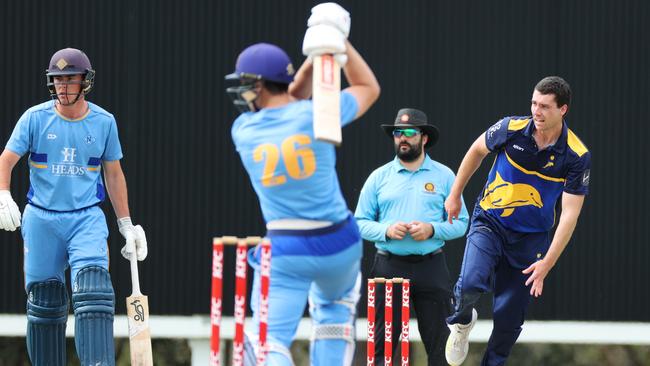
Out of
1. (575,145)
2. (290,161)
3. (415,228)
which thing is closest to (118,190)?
(415,228)

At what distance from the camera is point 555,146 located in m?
8.41

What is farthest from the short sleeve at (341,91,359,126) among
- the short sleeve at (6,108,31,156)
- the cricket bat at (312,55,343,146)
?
the short sleeve at (6,108,31,156)

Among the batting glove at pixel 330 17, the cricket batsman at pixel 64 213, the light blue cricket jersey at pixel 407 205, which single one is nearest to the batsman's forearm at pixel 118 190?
the cricket batsman at pixel 64 213

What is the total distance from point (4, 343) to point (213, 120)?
2475 millimetres

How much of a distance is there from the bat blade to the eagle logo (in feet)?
7.33

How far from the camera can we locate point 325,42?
6.27m

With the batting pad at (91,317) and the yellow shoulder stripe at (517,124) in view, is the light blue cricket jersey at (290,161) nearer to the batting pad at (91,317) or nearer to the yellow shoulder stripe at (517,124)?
the batting pad at (91,317)

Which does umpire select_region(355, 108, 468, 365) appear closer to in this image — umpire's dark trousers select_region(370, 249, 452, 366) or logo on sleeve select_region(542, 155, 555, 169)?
umpire's dark trousers select_region(370, 249, 452, 366)

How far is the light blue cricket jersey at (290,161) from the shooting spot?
6.26 meters

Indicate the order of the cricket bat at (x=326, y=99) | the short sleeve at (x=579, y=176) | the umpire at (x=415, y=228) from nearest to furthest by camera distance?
the cricket bat at (x=326, y=99) → the short sleeve at (x=579, y=176) → the umpire at (x=415, y=228)

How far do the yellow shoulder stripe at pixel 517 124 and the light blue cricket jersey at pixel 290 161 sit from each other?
89.5 inches

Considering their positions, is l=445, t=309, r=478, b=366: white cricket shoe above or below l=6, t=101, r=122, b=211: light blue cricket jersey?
below

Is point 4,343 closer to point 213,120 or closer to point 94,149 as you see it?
point 213,120

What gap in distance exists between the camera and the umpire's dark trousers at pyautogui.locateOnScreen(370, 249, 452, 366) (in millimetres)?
9375
